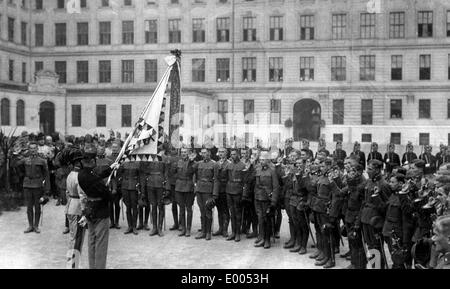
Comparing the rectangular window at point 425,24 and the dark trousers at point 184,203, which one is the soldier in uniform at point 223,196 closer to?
the dark trousers at point 184,203

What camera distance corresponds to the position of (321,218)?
10.1 meters

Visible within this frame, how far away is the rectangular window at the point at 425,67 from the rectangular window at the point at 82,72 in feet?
93.8

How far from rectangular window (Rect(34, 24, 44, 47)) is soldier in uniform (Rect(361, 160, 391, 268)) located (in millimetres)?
43701

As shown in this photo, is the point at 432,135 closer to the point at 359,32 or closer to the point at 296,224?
the point at 359,32

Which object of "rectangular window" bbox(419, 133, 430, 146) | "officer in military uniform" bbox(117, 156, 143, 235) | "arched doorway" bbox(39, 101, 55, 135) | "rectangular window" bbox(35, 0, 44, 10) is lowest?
"officer in military uniform" bbox(117, 156, 143, 235)

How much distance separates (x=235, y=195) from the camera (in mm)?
12234

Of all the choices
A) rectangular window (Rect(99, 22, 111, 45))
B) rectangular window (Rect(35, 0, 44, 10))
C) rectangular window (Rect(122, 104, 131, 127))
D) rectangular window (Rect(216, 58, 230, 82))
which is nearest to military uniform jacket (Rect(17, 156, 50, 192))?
rectangular window (Rect(122, 104, 131, 127))

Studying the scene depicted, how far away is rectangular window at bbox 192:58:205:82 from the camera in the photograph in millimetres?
45250

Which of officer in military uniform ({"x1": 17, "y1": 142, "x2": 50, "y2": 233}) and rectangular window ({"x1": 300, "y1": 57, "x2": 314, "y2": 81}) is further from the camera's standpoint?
rectangular window ({"x1": 300, "y1": 57, "x2": 314, "y2": 81})

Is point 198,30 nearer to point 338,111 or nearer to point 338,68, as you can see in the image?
point 338,68

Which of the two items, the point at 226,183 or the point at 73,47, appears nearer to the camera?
the point at 226,183

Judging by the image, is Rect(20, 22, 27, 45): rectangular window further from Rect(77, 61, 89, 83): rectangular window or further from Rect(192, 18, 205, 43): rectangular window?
Rect(192, 18, 205, 43): rectangular window
